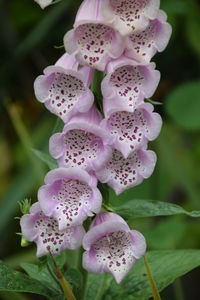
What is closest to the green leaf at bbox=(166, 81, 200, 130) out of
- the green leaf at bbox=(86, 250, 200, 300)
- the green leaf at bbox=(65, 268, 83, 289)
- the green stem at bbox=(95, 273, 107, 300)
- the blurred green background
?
the blurred green background

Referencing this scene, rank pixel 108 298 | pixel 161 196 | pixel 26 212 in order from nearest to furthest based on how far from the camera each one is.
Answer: pixel 26 212 < pixel 108 298 < pixel 161 196

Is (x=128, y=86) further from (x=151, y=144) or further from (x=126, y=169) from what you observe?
(x=151, y=144)

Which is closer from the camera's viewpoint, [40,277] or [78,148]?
[78,148]

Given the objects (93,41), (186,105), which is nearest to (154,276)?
(93,41)

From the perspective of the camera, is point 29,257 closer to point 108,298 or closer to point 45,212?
point 108,298

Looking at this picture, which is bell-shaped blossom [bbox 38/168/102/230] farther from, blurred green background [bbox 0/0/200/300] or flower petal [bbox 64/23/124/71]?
blurred green background [bbox 0/0/200/300]

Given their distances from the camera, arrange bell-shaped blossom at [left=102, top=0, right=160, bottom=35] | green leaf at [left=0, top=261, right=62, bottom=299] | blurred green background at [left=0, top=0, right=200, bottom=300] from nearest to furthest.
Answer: bell-shaped blossom at [left=102, top=0, right=160, bottom=35] < green leaf at [left=0, top=261, right=62, bottom=299] < blurred green background at [left=0, top=0, right=200, bottom=300]

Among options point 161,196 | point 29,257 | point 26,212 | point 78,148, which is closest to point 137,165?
point 78,148
